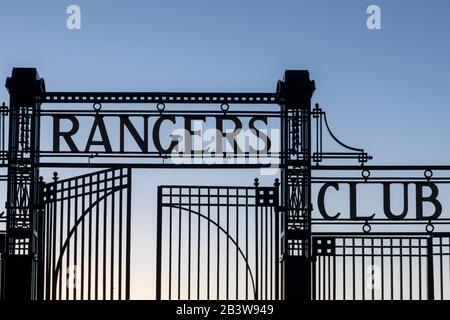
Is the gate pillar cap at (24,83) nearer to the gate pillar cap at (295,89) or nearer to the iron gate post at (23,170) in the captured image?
the iron gate post at (23,170)

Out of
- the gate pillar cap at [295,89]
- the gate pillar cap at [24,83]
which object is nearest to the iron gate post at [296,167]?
the gate pillar cap at [295,89]

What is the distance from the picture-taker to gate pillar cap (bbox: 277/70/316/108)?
17.5 metres

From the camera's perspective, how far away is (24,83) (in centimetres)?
1756

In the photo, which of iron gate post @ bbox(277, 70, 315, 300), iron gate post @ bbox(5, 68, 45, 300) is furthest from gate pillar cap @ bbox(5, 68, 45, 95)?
iron gate post @ bbox(277, 70, 315, 300)

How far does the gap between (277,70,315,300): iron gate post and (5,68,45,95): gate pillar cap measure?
158 inches

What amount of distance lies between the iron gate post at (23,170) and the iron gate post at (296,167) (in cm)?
404

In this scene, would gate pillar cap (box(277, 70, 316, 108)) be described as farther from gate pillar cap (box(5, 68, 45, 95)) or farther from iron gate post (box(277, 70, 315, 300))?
gate pillar cap (box(5, 68, 45, 95))

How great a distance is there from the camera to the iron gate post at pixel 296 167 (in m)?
17.2

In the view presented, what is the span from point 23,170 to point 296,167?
4483 mm

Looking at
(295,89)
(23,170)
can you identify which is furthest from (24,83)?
(295,89)

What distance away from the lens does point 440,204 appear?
57.9 feet

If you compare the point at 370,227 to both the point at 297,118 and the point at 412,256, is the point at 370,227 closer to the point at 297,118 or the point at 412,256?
the point at 412,256

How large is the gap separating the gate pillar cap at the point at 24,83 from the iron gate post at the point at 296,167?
400 centimetres

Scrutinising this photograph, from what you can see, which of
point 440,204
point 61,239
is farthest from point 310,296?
point 61,239
